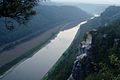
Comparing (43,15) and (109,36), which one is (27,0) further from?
(43,15)

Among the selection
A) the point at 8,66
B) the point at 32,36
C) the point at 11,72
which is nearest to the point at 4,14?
the point at 11,72

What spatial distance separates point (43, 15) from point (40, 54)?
278 feet

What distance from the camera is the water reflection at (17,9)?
9.45 meters

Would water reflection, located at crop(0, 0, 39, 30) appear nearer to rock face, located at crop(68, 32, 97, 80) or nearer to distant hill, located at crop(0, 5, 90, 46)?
rock face, located at crop(68, 32, 97, 80)

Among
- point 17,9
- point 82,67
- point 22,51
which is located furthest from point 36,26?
point 17,9

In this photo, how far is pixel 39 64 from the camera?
8725 centimetres

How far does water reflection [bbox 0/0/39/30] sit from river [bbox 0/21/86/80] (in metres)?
63.1

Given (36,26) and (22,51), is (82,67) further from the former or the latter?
(36,26)

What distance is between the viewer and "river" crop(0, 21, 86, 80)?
246 feet

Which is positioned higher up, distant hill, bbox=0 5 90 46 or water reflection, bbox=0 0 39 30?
water reflection, bbox=0 0 39 30

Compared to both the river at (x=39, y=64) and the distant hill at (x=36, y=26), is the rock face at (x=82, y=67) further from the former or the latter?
the distant hill at (x=36, y=26)

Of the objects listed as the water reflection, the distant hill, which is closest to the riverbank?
the distant hill

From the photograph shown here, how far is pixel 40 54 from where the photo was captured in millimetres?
102250

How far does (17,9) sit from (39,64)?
7813cm
